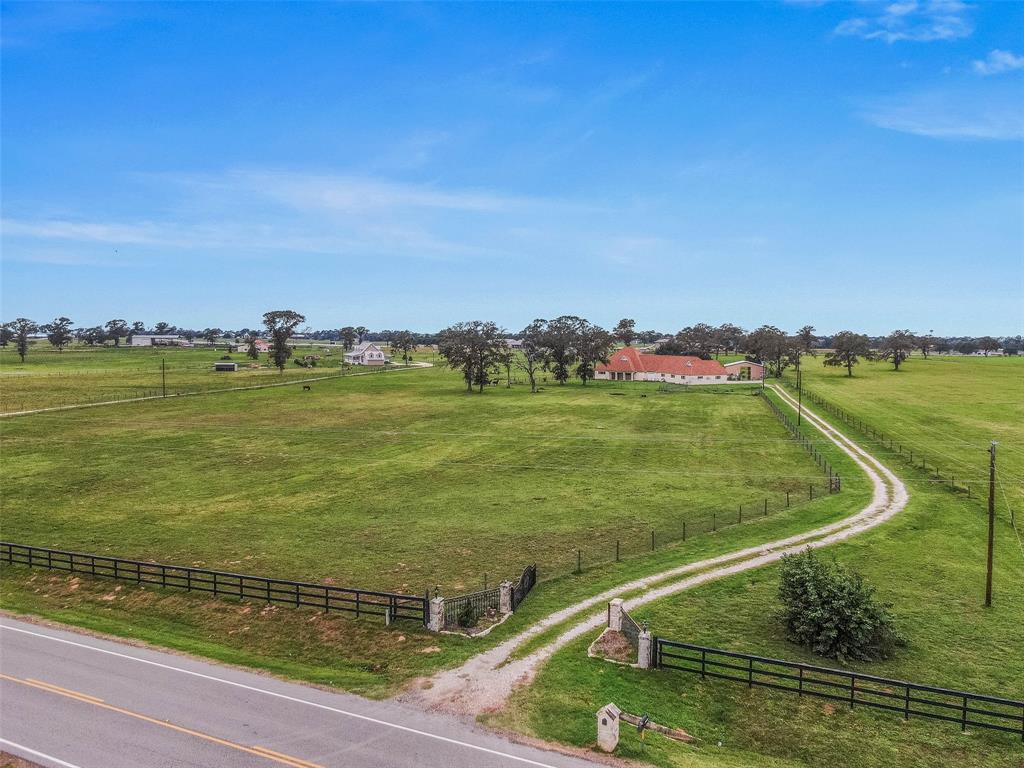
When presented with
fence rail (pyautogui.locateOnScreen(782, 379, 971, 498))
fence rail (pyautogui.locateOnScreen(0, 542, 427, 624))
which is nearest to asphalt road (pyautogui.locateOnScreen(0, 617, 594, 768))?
fence rail (pyautogui.locateOnScreen(0, 542, 427, 624))

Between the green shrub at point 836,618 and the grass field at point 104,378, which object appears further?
the grass field at point 104,378

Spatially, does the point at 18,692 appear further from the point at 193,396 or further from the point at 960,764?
the point at 193,396

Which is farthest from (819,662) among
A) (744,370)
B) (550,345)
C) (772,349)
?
(772,349)

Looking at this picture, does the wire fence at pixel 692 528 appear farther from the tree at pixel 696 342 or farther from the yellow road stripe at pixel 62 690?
the tree at pixel 696 342

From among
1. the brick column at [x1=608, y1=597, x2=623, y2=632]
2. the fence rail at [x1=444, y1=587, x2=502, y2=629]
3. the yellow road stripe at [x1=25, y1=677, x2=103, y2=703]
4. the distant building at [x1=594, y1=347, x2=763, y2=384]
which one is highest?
the distant building at [x1=594, y1=347, x2=763, y2=384]

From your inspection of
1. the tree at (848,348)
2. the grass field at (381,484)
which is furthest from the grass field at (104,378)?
the tree at (848,348)

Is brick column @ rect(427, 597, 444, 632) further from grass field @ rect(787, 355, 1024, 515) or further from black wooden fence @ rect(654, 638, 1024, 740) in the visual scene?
grass field @ rect(787, 355, 1024, 515)

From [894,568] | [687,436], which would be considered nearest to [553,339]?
[687,436]
